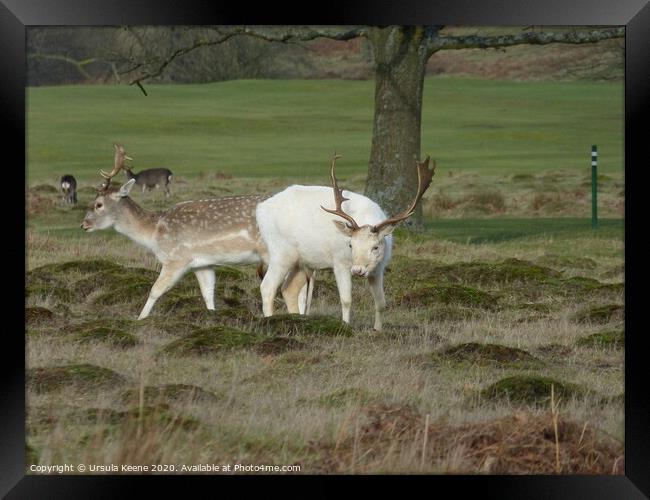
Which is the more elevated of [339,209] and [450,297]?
[339,209]

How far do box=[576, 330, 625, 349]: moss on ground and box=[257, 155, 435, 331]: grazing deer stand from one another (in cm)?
154

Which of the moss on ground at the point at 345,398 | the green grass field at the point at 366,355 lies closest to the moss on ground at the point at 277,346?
the green grass field at the point at 366,355

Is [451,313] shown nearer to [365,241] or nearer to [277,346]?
[365,241]

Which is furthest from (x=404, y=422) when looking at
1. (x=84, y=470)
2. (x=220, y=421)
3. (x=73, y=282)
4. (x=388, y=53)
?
(x=388, y=53)

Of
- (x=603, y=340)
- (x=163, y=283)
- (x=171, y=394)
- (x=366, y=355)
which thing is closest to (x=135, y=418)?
(x=171, y=394)

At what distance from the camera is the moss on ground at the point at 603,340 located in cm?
1080

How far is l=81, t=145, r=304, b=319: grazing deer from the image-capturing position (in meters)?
11.9

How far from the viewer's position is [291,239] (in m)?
11.3

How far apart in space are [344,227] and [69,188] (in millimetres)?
14077

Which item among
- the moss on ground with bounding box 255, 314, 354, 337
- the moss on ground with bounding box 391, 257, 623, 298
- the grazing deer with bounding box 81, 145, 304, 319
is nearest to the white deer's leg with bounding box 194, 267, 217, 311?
the grazing deer with bounding box 81, 145, 304, 319

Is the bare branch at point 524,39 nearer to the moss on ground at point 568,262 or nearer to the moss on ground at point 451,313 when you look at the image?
the moss on ground at point 568,262

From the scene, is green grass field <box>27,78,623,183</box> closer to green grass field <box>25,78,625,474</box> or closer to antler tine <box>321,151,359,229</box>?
green grass field <box>25,78,625,474</box>

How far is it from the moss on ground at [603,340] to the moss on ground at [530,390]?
5.92 ft

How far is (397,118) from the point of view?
17875 mm
